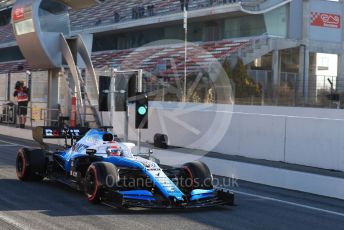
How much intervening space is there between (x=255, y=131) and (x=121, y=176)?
7197 millimetres

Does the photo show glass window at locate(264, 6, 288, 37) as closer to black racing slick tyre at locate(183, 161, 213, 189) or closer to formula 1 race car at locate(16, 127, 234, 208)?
formula 1 race car at locate(16, 127, 234, 208)

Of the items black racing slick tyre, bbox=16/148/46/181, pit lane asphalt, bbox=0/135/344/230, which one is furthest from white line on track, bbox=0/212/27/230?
black racing slick tyre, bbox=16/148/46/181

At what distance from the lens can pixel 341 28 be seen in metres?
43.4

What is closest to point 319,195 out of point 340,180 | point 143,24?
point 340,180

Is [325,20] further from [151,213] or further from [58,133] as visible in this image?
[151,213]

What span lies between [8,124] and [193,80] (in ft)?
28.3

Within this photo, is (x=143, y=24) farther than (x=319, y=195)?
Yes

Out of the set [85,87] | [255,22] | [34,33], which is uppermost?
[255,22]

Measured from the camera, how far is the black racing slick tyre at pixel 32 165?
441 inches

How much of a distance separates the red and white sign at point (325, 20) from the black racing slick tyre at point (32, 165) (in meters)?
33.0

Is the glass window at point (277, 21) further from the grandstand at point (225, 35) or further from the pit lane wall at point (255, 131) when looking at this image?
the pit lane wall at point (255, 131)

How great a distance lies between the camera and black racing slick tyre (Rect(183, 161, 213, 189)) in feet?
31.4

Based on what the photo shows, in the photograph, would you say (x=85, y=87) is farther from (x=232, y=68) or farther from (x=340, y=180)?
(x=340, y=180)

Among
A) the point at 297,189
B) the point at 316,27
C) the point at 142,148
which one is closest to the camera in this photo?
the point at 297,189
